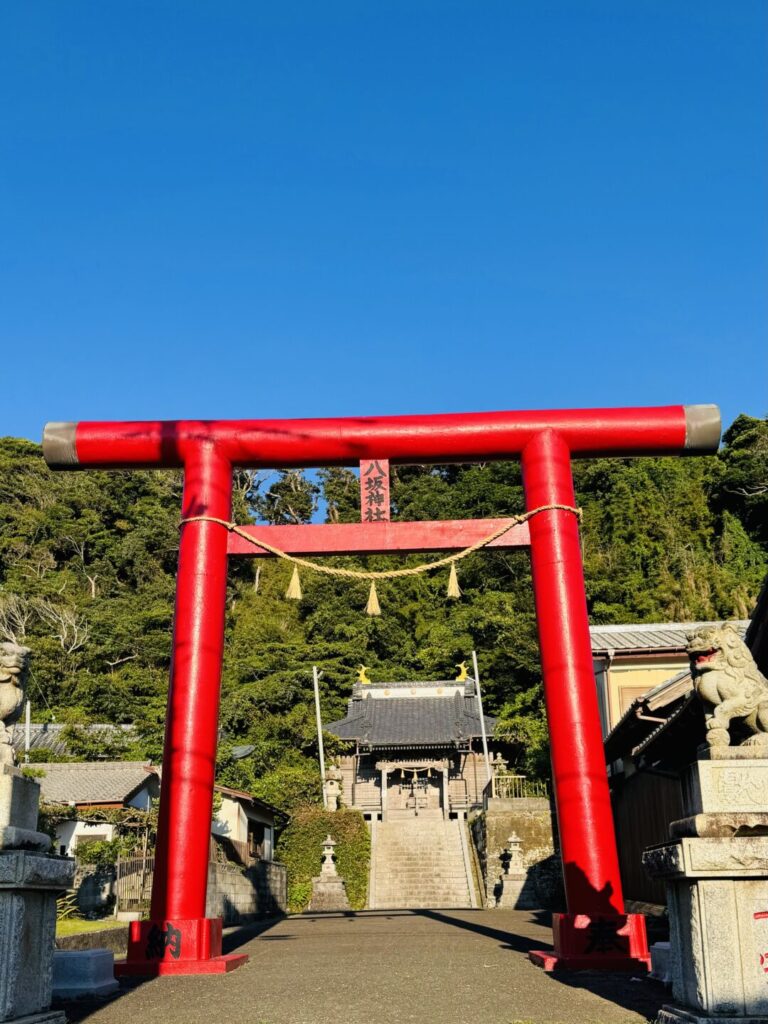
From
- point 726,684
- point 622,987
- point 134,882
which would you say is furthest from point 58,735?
point 726,684

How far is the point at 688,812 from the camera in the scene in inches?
170

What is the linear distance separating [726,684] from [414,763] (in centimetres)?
2852

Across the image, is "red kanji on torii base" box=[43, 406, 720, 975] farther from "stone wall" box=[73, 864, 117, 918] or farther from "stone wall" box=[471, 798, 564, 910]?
"stone wall" box=[471, 798, 564, 910]

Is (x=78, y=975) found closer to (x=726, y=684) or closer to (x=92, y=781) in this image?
(x=726, y=684)

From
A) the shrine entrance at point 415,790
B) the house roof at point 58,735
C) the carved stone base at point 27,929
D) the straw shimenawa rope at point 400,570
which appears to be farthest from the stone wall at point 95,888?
the shrine entrance at point 415,790

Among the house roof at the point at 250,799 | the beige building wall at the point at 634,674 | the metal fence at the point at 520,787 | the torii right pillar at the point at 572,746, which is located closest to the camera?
the torii right pillar at the point at 572,746

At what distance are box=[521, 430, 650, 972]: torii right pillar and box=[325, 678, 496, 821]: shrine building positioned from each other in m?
23.4

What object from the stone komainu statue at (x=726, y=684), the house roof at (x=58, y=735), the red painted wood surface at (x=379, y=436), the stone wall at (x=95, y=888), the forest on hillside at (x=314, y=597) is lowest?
the stone wall at (x=95, y=888)

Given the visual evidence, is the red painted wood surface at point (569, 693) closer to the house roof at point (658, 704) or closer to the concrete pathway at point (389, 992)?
the concrete pathway at point (389, 992)

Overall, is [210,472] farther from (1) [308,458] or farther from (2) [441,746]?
(2) [441,746]

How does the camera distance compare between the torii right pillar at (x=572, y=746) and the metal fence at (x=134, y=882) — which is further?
the metal fence at (x=134, y=882)

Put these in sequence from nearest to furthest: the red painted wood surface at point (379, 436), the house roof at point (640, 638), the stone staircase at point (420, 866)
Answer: the red painted wood surface at point (379, 436), the house roof at point (640, 638), the stone staircase at point (420, 866)

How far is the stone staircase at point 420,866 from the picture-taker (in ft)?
73.5

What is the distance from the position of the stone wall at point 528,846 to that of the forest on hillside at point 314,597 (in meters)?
3.11
